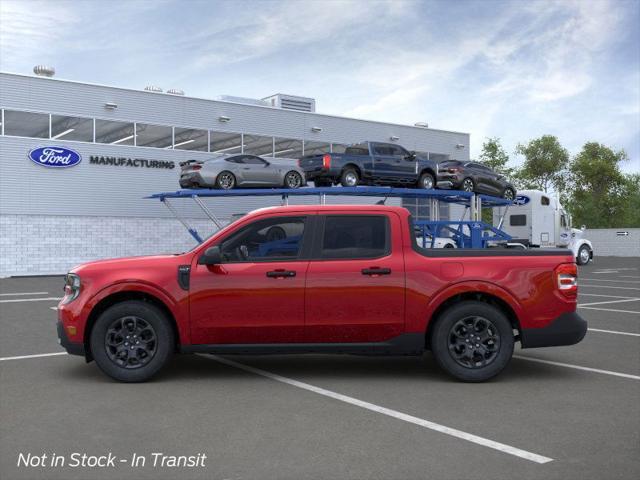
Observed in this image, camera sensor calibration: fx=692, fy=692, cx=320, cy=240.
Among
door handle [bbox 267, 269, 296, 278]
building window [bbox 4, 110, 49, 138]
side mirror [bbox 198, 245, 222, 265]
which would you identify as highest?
building window [bbox 4, 110, 49, 138]

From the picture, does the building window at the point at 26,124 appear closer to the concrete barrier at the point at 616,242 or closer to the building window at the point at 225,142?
the building window at the point at 225,142

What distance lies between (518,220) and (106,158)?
1886 cm

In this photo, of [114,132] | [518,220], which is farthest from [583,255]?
[114,132]

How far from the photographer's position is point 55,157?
27594 mm

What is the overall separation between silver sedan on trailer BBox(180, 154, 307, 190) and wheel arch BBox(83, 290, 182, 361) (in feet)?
56.7

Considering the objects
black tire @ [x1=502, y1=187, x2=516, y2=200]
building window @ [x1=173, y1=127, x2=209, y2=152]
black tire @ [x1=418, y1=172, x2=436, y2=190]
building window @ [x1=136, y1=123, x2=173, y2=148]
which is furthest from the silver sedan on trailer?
black tire @ [x1=502, y1=187, x2=516, y2=200]

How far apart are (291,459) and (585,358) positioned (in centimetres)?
503

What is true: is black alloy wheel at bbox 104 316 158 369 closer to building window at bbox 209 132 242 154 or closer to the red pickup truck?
the red pickup truck

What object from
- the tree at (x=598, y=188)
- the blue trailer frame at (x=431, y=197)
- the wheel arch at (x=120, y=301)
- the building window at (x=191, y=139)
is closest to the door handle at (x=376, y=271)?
the wheel arch at (x=120, y=301)

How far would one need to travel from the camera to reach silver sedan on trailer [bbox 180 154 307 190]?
24.0 m

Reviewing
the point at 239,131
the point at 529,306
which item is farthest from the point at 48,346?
the point at 239,131

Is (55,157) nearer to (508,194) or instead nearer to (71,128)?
(71,128)

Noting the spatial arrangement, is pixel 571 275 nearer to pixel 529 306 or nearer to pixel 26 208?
pixel 529 306

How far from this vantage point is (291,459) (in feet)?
14.5
